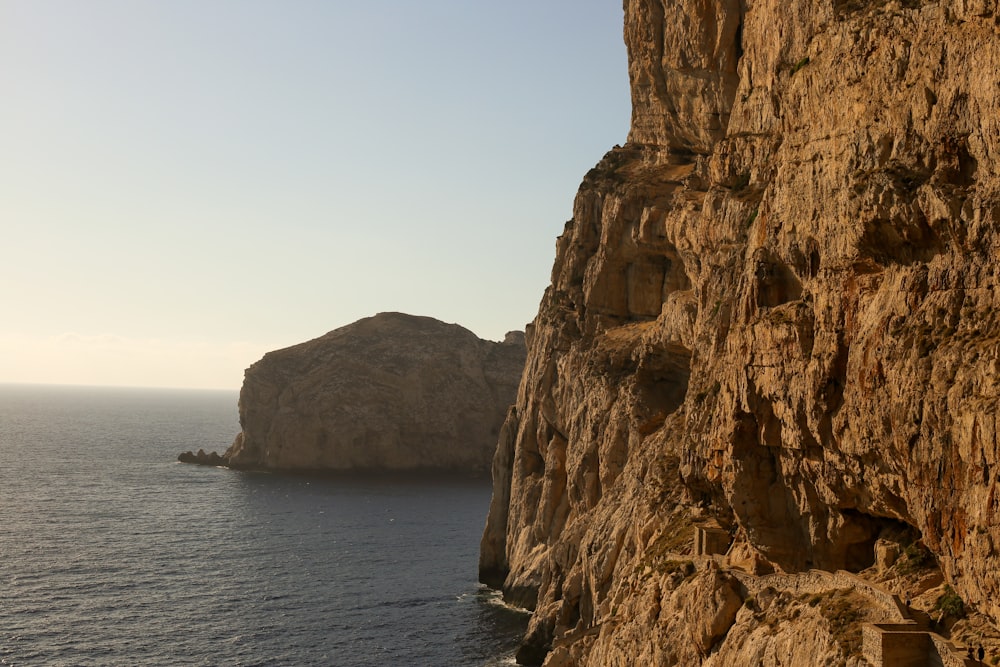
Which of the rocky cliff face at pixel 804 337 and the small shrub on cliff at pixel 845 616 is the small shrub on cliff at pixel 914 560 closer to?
the rocky cliff face at pixel 804 337

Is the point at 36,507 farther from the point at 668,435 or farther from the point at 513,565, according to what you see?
the point at 668,435

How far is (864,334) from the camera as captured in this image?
3825 centimetres

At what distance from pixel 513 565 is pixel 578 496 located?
15.9m

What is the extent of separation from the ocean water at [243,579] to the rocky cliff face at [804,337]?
15992mm

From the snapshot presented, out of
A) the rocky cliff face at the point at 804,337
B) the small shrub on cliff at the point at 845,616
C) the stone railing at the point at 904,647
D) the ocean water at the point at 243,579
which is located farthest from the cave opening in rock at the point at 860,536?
the ocean water at the point at 243,579

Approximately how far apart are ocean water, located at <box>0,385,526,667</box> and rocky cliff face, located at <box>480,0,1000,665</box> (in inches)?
630

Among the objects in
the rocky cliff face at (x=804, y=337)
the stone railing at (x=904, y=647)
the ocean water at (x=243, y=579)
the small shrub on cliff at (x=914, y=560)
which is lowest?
the ocean water at (x=243, y=579)

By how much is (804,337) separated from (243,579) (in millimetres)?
77401

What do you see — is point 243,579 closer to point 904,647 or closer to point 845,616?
point 845,616

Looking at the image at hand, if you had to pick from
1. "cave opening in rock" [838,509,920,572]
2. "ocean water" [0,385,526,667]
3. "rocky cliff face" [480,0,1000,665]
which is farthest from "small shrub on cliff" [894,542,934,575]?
"ocean water" [0,385,526,667]

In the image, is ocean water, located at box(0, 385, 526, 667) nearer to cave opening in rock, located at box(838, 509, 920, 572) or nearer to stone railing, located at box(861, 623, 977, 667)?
cave opening in rock, located at box(838, 509, 920, 572)

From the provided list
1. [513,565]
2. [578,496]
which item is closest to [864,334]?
[578,496]

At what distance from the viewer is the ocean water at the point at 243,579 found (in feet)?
274

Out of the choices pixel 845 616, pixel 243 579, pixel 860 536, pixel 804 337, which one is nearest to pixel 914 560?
pixel 845 616
